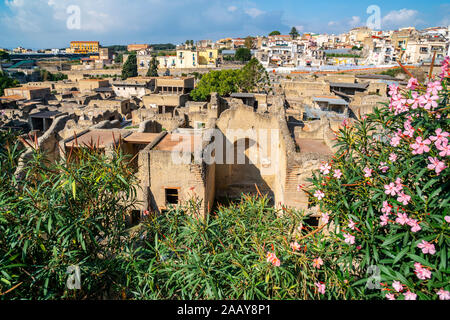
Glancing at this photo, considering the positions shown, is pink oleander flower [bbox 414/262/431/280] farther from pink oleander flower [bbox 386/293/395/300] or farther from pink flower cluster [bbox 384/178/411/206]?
pink flower cluster [bbox 384/178/411/206]

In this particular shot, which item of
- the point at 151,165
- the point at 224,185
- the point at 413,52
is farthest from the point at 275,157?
the point at 413,52

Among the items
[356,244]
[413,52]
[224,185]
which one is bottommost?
[224,185]

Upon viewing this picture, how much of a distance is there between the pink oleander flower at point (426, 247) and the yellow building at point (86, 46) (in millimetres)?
191710

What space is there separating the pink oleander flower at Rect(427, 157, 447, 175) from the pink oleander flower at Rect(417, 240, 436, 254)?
3.07 ft

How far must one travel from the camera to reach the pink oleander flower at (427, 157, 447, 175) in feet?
12.1

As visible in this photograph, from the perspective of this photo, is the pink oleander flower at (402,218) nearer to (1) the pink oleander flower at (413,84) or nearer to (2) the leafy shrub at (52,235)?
(1) the pink oleander flower at (413,84)

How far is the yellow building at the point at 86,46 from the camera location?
168 meters

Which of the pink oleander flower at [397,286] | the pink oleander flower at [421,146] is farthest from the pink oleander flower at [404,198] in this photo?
the pink oleander flower at [397,286]

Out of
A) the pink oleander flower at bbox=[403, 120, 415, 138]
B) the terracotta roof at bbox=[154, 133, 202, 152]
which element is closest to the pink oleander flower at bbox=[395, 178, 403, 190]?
the pink oleander flower at bbox=[403, 120, 415, 138]

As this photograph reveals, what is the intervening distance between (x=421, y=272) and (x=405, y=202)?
0.91 meters
